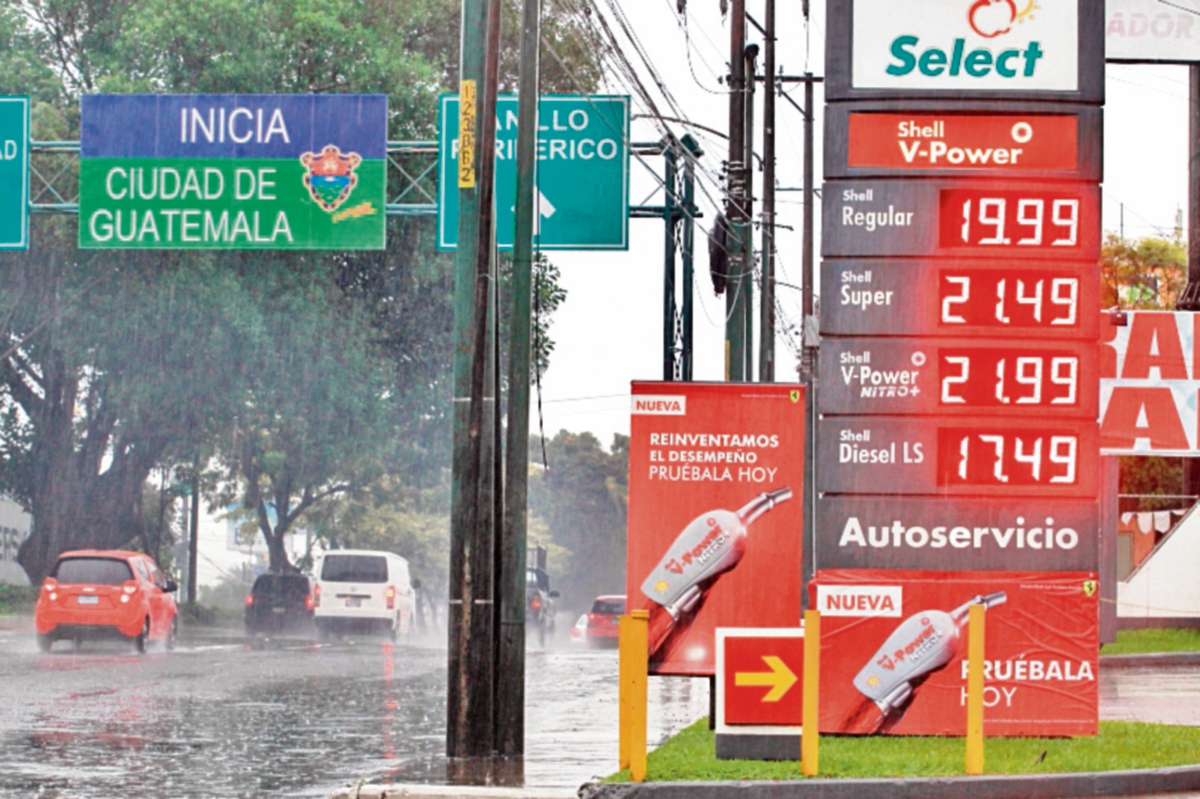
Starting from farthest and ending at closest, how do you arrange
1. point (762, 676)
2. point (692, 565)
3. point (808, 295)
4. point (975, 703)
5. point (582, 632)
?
point (582, 632) < point (808, 295) < point (692, 565) < point (762, 676) < point (975, 703)

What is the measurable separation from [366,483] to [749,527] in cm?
3572

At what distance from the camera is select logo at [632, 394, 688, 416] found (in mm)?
14133

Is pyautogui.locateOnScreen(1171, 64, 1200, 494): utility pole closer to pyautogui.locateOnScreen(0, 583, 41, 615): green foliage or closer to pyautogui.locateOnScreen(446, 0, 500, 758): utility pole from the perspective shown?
pyautogui.locateOnScreen(446, 0, 500, 758): utility pole

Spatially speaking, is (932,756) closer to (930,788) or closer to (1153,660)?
(930,788)

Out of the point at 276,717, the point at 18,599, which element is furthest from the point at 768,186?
the point at 18,599

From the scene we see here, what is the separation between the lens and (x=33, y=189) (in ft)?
116

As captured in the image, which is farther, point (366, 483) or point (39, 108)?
point (366, 483)

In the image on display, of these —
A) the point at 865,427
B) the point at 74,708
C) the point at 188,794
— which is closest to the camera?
the point at 188,794

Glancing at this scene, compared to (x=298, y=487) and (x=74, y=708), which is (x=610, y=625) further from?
(x=74, y=708)

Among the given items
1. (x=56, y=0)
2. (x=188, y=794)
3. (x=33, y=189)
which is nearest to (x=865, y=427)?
(x=188, y=794)

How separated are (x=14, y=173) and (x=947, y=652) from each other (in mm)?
16629

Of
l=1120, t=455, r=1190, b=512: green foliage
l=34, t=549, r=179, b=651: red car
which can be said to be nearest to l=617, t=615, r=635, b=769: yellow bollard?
l=34, t=549, r=179, b=651: red car

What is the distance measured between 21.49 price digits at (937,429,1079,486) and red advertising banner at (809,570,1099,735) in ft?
2.52

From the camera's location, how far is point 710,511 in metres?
14.1
